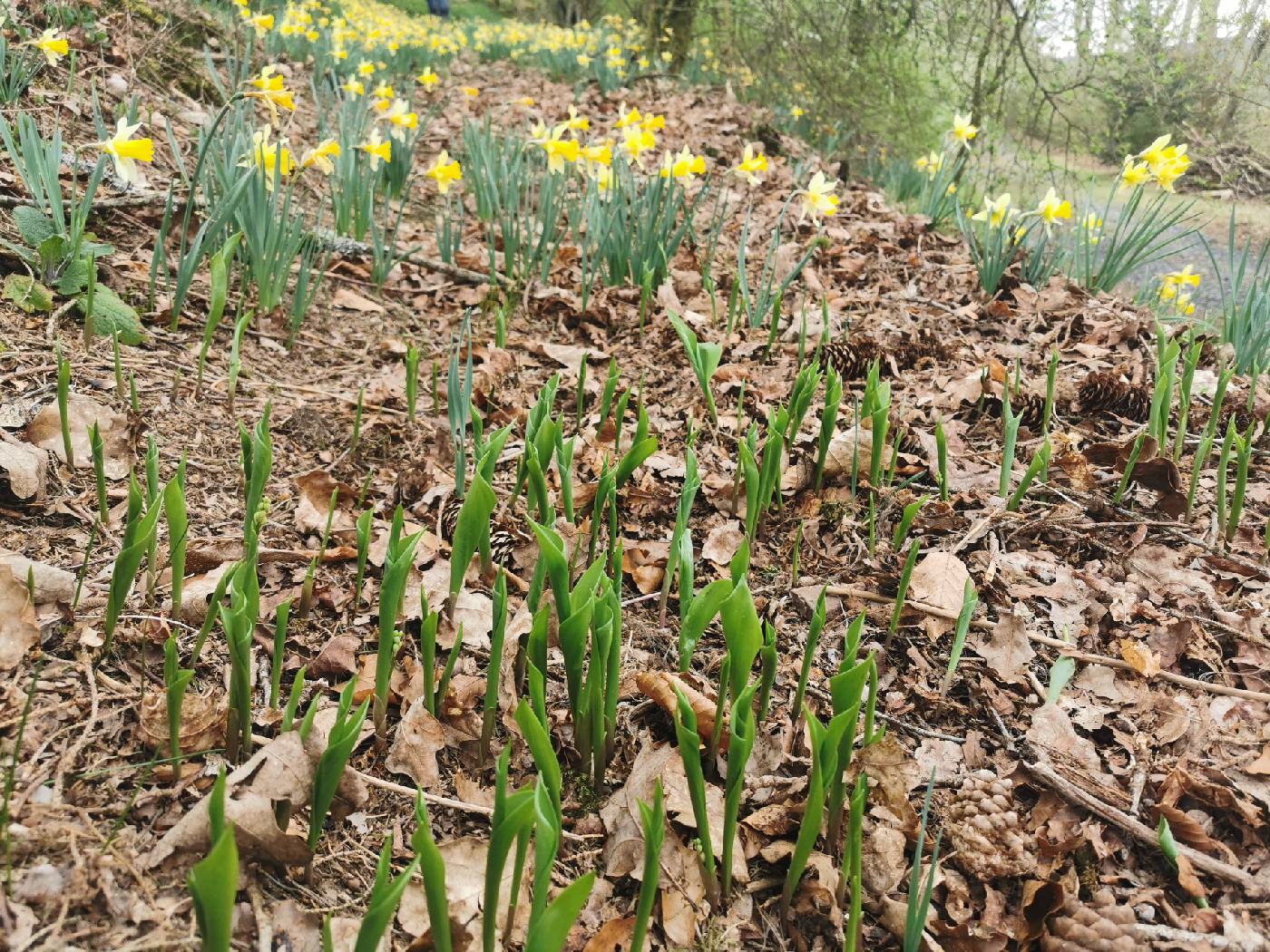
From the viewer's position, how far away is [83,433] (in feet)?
6.09

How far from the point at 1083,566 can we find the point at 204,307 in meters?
2.55

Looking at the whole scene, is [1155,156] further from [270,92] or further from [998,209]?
[270,92]

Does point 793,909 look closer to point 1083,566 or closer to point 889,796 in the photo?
point 889,796

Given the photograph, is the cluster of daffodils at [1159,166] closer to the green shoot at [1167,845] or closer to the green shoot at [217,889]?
the green shoot at [1167,845]

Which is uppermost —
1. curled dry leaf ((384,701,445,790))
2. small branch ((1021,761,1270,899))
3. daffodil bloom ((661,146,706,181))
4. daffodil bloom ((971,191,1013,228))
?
daffodil bloom ((661,146,706,181))

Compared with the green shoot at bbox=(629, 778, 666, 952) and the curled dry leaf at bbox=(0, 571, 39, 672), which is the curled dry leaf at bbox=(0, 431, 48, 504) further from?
the green shoot at bbox=(629, 778, 666, 952)

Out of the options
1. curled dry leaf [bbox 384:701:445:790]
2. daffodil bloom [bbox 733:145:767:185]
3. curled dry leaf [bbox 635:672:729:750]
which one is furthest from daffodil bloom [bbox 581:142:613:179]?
curled dry leaf [bbox 384:701:445:790]

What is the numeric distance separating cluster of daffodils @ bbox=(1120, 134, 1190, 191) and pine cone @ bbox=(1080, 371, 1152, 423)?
4.10 ft

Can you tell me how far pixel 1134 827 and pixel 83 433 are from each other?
2.10 metres

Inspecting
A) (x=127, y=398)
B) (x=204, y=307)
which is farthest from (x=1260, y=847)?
(x=204, y=307)

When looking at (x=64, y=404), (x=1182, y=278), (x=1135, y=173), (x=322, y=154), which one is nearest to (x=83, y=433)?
(x=64, y=404)

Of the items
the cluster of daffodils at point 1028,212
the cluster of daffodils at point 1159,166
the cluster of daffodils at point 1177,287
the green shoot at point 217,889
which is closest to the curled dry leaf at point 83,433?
the green shoot at point 217,889

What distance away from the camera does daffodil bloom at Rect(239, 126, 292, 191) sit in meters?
2.33

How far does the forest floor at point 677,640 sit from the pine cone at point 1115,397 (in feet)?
0.06
